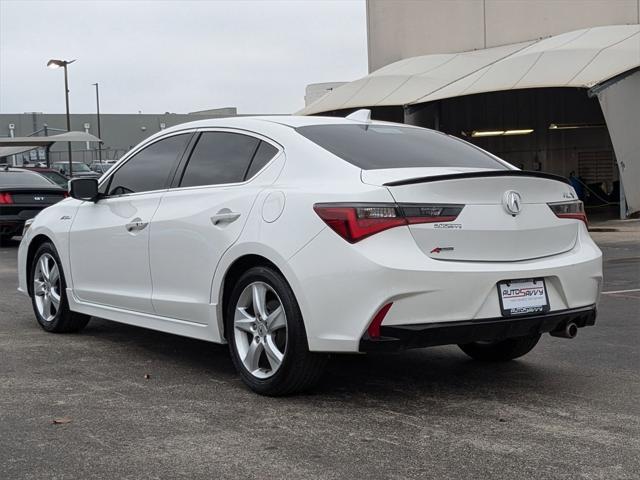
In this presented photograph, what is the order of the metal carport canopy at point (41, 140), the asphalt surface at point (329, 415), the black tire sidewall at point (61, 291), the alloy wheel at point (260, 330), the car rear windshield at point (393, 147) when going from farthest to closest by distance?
1. the metal carport canopy at point (41, 140)
2. the black tire sidewall at point (61, 291)
3. the car rear windshield at point (393, 147)
4. the alloy wheel at point (260, 330)
5. the asphalt surface at point (329, 415)

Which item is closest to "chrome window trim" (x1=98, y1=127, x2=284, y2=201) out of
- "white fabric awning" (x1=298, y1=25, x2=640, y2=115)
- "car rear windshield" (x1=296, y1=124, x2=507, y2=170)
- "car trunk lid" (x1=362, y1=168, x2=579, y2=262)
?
"car rear windshield" (x1=296, y1=124, x2=507, y2=170)

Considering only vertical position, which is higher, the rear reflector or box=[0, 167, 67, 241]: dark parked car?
box=[0, 167, 67, 241]: dark parked car

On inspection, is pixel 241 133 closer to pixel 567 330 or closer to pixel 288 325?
pixel 288 325

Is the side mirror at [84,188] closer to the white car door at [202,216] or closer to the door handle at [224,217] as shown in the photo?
the white car door at [202,216]

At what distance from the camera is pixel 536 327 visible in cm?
507

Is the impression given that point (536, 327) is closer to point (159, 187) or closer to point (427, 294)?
point (427, 294)

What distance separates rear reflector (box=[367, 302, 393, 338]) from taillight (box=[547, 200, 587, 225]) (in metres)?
1.26

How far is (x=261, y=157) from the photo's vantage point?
565 centimetres

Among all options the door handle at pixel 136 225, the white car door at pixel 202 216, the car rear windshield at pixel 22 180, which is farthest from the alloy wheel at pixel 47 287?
the car rear windshield at pixel 22 180

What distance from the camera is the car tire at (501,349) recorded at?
19.8ft

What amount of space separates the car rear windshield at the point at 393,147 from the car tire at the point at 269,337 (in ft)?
2.82

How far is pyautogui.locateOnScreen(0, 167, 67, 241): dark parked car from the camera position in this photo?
16516 mm

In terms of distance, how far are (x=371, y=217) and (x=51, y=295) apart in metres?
3.75

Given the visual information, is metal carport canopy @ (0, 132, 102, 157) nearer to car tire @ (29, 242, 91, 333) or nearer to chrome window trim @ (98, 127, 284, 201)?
car tire @ (29, 242, 91, 333)
